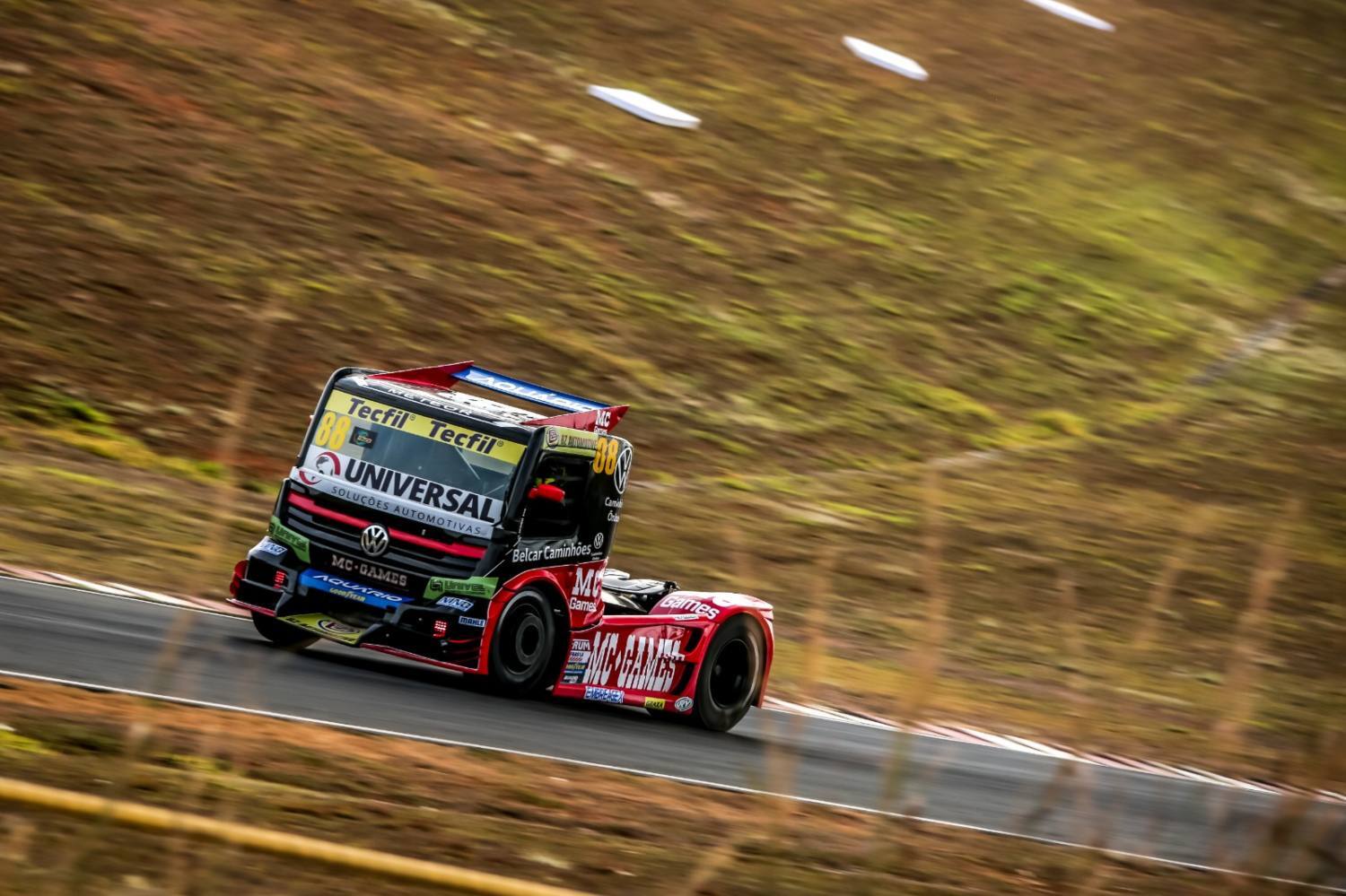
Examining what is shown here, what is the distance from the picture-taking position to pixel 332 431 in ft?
41.4

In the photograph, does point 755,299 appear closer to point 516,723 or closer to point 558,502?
point 558,502

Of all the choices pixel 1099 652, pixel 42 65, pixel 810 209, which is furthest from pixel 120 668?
pixel 810 209

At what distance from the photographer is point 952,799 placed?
12.5 m

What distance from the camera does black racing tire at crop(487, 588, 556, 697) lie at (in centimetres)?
1212

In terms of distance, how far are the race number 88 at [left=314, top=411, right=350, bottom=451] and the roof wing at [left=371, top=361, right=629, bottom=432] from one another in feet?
1.49

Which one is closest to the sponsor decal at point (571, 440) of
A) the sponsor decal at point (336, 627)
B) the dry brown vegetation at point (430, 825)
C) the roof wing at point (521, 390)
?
the roof wing at point (521, 390)

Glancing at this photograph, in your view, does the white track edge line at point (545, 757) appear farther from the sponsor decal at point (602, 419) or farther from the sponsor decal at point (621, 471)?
the sponsor decal at point (602, 419)

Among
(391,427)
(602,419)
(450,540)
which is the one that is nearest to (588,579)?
(450,540)

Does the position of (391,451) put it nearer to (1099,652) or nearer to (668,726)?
(668,726)

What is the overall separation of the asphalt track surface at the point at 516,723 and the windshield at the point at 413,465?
1175 mm

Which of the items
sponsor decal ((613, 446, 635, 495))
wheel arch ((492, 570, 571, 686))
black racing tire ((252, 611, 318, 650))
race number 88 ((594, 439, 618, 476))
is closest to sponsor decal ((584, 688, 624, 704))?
wheel arch ((492, 570, 571, 686))

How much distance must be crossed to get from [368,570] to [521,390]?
2.10m

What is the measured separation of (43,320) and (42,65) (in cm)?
794

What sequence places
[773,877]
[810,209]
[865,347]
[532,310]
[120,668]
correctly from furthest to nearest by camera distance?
[810,209] → [865,347] → [532,310] → [120,668] → [773,877]
